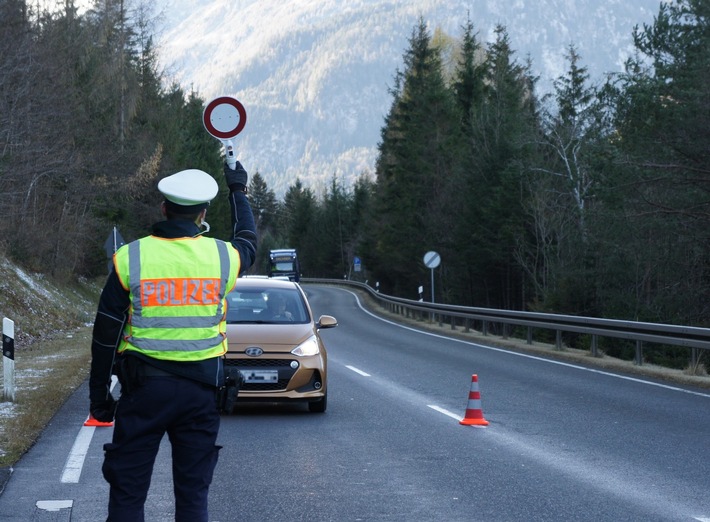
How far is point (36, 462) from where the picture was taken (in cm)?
923

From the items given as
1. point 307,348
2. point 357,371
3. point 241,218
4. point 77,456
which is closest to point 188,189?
point 241,218

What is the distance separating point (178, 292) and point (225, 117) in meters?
3.43

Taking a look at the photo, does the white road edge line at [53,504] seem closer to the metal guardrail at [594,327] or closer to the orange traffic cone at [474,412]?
the orange traffic cone at [474,412]

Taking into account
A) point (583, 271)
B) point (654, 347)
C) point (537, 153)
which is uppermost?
point (537, 153)

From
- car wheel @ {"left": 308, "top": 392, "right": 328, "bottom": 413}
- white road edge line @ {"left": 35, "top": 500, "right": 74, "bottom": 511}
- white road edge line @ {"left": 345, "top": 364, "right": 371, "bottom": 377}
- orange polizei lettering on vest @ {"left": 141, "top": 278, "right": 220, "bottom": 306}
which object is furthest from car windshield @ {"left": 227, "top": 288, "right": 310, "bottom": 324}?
orange polizei lettering on vest @ {"left": 141, "top": 278, "right": 220, "bottom": 306}

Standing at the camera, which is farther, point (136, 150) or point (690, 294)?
point (136, 150)

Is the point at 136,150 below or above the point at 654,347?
above

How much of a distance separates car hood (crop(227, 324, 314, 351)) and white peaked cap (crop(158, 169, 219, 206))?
7503 millimetres

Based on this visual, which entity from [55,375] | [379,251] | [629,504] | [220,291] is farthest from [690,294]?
[379,251]

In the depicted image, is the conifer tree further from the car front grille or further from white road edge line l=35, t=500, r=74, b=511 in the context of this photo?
white road edge line l=35, t=500, r=74, b=511

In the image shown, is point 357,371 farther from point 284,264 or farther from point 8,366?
point 284,264

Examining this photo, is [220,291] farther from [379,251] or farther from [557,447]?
[379,251]

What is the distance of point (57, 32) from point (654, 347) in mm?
21527

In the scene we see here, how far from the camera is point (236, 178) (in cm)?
567
